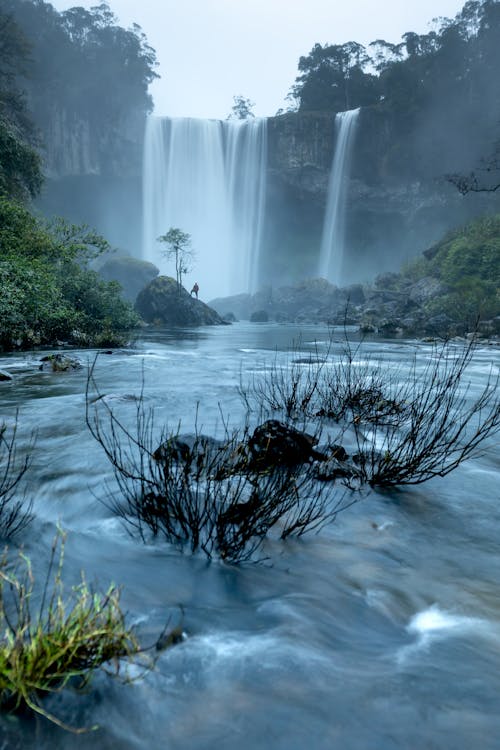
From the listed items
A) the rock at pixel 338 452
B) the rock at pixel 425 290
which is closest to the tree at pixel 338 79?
the rock at pixel 425 290

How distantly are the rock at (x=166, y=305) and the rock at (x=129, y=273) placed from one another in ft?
52.8

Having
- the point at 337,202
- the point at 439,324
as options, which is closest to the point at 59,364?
the point at 439,324

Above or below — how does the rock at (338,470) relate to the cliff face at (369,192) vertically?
below

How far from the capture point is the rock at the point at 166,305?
142 feet

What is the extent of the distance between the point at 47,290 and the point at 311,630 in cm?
1495

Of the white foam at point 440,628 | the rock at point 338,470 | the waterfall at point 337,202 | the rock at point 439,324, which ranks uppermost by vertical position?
the waterfall at point 337,202

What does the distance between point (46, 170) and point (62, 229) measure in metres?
58.5

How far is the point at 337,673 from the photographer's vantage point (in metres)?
2.13

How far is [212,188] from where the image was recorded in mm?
77500

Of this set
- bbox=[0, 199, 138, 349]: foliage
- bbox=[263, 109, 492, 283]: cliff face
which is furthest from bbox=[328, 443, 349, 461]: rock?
bbox=[263, 109, 492, 283]: cliff face

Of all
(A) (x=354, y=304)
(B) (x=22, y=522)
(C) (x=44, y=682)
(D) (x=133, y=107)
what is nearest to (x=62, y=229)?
(B) (x=22, y=522)

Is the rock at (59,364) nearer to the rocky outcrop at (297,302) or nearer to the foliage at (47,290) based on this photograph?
the foliage at (47,290)

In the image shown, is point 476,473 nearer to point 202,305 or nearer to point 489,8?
point 202,305

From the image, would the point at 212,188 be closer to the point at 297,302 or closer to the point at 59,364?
the point at 297,302
